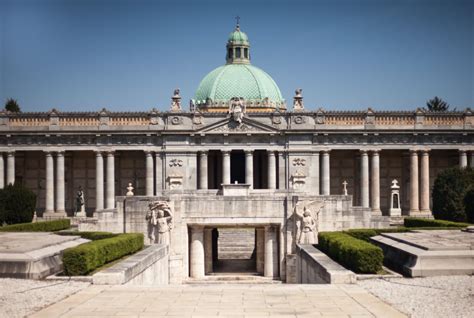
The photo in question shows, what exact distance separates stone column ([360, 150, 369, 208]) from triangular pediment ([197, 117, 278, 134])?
904cm

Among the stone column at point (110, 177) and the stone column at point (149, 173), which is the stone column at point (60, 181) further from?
the stone column at point (149, 173)

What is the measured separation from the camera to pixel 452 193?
179 feet

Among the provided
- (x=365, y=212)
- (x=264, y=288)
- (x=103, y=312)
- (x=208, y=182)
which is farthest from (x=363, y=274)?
(x=208, y=182)

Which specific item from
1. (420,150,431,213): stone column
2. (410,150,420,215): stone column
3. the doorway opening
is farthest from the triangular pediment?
(420,150,431,213): stone column

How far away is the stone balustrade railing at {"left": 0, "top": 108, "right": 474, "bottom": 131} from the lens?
7162cm

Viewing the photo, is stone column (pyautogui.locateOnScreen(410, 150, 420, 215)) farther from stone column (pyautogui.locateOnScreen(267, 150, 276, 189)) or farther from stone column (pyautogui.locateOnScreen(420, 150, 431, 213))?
stone column (pyautogui.locateOnScreen(267, 150, 276, 189))

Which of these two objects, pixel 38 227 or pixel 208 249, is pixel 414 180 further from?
pixel 38 227

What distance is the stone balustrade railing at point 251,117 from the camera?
235 feet

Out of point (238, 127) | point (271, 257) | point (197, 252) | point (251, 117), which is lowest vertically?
point (271, 257)

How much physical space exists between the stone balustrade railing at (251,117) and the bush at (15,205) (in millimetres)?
17394

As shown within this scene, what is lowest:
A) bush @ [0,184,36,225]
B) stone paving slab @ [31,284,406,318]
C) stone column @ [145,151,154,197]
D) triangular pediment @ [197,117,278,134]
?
stone paving slab @ [31,284,406,318]

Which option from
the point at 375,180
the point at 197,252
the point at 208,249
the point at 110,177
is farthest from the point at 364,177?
the point at 197,252

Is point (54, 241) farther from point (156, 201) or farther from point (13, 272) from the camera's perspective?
point (156, 201)

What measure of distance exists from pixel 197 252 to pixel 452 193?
21.6 m
